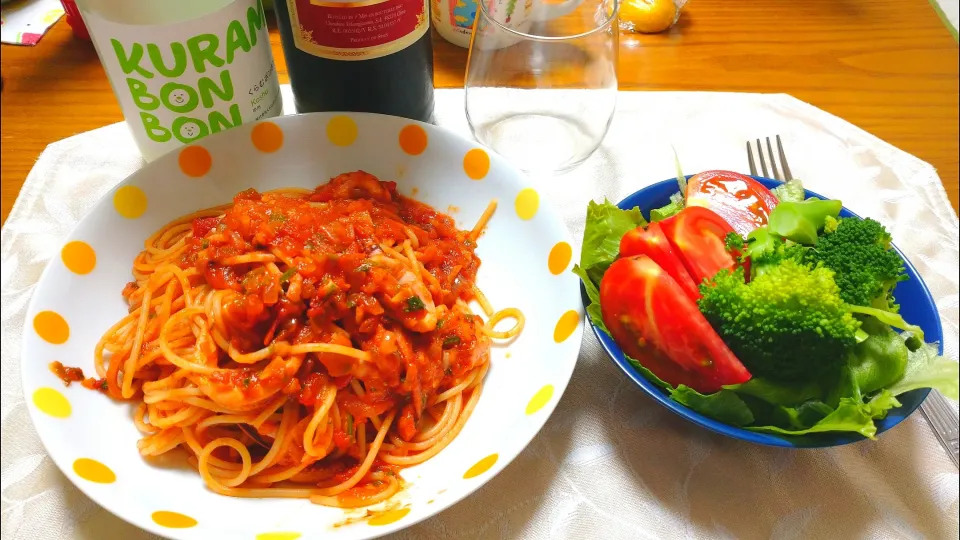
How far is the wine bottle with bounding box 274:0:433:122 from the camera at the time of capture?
4.09 feet

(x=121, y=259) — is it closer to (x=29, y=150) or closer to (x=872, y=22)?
(x=29, y=150)

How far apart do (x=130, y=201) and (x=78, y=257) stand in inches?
6.2

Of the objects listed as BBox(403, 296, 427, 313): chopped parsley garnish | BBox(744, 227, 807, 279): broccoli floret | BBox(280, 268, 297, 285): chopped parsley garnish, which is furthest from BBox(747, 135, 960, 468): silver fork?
BBox(280, 268, 297, 285): chopped parsley garnish

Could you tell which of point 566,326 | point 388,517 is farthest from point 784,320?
point 388,517

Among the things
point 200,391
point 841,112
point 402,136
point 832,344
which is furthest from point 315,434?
point 841,112

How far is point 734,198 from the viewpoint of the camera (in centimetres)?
119

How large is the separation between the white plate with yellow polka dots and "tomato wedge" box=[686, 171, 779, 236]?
0.26 meters

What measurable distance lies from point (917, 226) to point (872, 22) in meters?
0.84

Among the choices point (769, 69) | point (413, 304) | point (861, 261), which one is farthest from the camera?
point (769, 69)

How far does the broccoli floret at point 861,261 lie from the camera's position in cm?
96

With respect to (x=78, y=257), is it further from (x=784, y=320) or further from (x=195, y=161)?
(x=784, y=320)

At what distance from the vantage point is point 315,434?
102 cm

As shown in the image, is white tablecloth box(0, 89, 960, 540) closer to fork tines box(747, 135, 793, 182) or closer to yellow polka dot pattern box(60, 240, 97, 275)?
yellow polka dot pattern box(60, 240, 97, 275)

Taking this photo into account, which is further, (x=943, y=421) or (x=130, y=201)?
(x=130, y=201)
